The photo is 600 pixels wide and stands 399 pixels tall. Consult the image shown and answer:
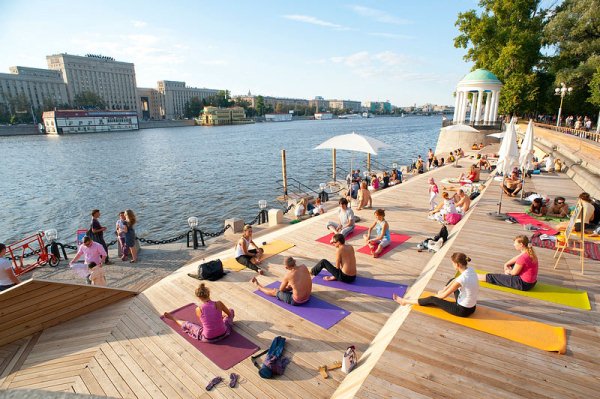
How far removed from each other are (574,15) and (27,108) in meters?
158

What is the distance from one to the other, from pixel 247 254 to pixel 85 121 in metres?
114

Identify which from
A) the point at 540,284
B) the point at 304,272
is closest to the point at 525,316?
the point at 540,284

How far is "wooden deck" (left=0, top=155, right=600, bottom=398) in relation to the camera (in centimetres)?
407

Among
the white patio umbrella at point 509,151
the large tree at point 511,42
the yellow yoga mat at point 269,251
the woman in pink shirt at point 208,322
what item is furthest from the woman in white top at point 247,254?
the large tree at point 511,42

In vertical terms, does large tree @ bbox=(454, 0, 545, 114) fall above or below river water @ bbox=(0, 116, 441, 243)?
above

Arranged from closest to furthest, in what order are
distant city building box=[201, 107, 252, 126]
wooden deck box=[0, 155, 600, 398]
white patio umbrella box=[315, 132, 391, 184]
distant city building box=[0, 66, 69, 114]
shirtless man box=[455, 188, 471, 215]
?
wooden deck box=[0, 155, 600, 398], shirtless man box=[455, 188, 471, 215], white patio umbrella box=[315, 132, 391, 184], distant city building box=[0, 66, 69, 114], distant city building box=[201, 107, 252, 126]

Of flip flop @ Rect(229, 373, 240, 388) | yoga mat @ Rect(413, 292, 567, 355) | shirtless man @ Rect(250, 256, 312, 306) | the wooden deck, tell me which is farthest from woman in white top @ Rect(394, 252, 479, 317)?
flip flop @ Rect(229, 373, 240, 388)

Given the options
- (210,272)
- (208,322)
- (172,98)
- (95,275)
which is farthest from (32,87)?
(208,322)

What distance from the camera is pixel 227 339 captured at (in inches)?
218

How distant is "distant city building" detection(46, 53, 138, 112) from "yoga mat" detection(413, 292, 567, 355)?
618 feet

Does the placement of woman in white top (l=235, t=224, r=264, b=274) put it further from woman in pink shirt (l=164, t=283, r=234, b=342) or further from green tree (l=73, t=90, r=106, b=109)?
green tree (l=73, t=90, r=106, b=109)

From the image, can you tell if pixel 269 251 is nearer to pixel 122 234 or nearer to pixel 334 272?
pixel 334 272

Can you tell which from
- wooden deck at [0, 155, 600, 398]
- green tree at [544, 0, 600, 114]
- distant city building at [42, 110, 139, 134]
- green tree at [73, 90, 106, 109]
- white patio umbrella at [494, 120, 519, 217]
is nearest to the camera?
wooden deck at [0, 155, 600, 398]

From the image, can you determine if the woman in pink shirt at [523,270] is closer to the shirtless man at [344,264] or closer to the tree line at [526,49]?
the shirtless man at [344,264]
